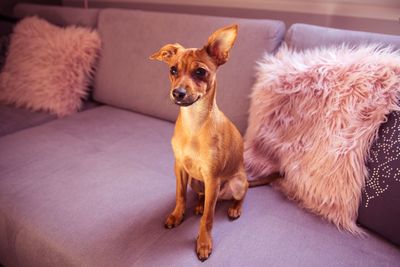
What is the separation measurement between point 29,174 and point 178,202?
631 mm

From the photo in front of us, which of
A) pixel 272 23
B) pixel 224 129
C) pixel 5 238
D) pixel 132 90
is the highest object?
pixel 272 23

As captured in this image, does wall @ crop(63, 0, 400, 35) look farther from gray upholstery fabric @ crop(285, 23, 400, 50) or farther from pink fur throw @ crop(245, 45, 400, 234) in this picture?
pink fur throw @ crop(245, 45, 400, 234)

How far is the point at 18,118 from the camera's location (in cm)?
166

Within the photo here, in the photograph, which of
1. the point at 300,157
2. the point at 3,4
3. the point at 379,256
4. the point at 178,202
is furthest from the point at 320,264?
the point at 3,4

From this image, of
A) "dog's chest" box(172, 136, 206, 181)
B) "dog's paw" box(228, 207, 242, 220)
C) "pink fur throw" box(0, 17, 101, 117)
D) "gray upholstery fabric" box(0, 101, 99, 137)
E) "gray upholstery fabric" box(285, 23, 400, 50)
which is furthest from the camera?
"pink fur throw" box(0, 17, 101, 117)

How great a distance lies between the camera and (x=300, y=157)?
1.08m

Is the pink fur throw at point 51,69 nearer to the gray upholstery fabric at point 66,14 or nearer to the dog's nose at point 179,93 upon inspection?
the gray upholstery fabric at point 66,14

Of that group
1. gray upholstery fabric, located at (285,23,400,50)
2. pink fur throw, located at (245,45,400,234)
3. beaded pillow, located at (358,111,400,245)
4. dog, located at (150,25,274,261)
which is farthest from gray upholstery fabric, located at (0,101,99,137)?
beaded pillow, located at (358,111,400,245)

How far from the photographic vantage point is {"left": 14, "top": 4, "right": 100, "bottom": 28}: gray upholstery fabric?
6.29 ft

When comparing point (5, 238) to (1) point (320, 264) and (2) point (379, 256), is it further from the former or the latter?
(2) point (379, 256)

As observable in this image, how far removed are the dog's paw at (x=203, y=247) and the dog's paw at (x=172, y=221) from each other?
12 cm

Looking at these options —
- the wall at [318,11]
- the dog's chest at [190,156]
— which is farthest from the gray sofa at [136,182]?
the wall at [318,11]

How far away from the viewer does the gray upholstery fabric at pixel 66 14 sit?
1.92 meters

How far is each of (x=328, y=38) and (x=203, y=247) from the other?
3.15 feet
